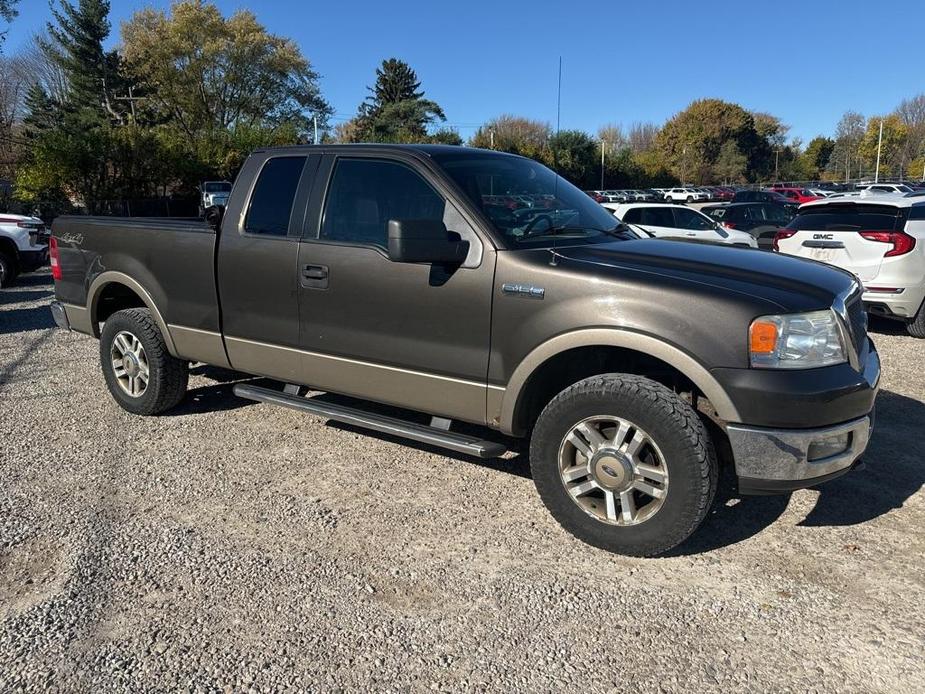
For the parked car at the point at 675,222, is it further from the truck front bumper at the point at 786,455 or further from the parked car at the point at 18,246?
the truck front bumper at the point at 786,455

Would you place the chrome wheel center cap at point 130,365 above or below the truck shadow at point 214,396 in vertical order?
above

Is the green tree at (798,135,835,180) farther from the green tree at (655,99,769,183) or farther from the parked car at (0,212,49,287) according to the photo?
the parked car at (0,212,49,287)

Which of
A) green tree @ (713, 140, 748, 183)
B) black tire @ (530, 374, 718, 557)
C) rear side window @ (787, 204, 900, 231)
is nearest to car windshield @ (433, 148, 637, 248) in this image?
black tire @ (530, 374, 718, 557)

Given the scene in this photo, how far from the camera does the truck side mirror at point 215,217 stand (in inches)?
193

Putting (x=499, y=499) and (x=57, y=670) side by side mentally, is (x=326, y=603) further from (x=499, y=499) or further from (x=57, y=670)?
(x=499, y=499)

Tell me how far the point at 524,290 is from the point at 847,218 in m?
7.02

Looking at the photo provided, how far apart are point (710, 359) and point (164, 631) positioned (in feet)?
8.32

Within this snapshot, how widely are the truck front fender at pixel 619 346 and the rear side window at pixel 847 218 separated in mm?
6668

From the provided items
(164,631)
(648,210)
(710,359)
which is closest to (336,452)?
(164,631)

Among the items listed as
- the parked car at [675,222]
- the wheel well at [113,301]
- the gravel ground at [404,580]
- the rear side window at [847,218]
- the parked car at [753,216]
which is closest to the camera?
the gravel ground at [404,580]

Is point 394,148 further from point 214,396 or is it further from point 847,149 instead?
point 847,149

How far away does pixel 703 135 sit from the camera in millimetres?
78312

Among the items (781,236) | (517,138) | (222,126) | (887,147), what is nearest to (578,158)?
(517,138)

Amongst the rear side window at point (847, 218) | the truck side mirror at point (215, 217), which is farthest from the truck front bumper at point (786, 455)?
the rear side window at point (847, 218)
